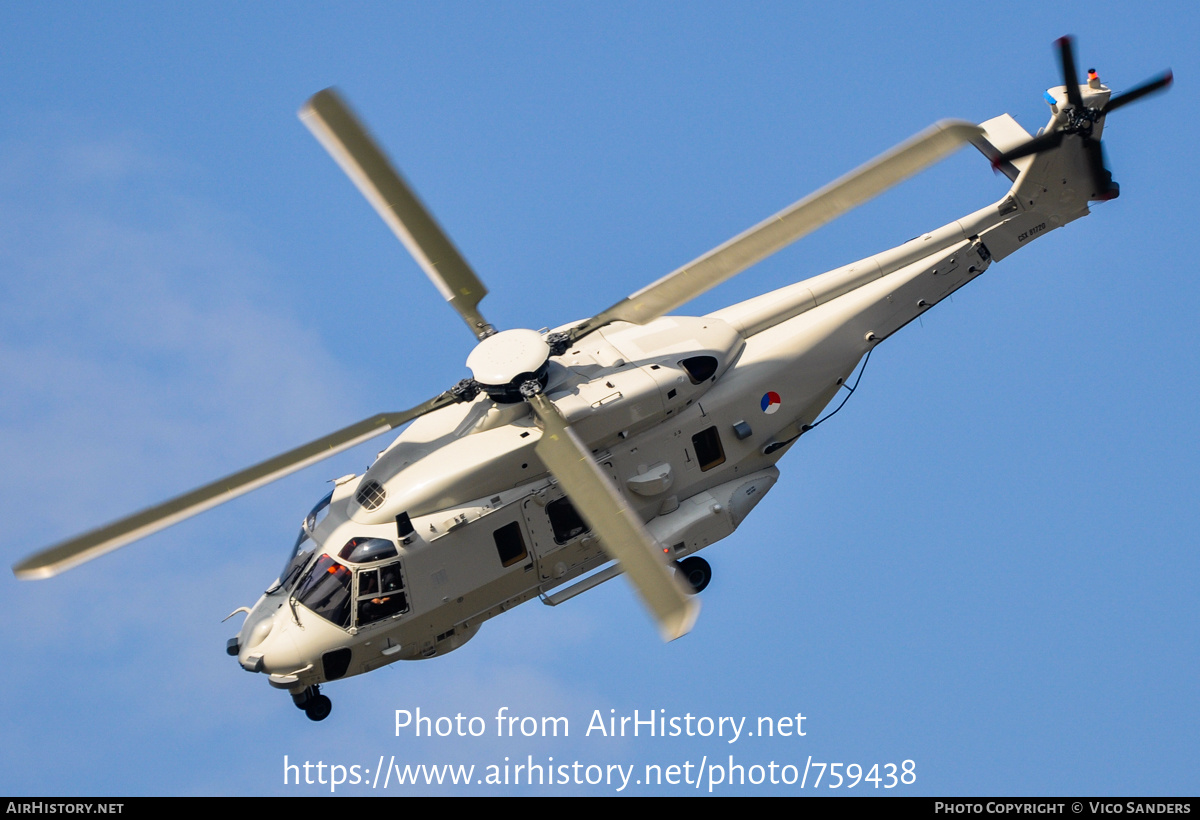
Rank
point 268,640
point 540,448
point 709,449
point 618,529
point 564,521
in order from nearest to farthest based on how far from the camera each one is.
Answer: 1. point 618,529
2. point 540,448
3. point 268,640
4. point 564,521
5. point 709,449

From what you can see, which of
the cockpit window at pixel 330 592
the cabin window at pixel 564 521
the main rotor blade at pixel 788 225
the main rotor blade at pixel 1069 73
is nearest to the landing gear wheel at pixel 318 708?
the cockpit window at pixel 330 592

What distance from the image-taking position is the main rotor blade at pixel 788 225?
24.7 metres

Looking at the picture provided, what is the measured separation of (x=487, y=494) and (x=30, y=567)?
8.26 metres

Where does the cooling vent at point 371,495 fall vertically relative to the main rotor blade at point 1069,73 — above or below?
below

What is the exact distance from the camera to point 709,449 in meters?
28.7

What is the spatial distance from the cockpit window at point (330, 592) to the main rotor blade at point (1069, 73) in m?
17.5

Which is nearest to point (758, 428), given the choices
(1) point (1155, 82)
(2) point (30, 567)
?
(1) point (1155, 82)

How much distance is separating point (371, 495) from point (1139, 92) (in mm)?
17767

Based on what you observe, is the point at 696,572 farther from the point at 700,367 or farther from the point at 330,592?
the point at 330,592

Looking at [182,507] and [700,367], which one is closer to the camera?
[182,507]

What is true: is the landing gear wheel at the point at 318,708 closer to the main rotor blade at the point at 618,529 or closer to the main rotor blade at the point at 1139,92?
the main rotor blade at the point at 618,529

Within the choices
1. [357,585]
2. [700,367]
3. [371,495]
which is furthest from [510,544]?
[700,367]

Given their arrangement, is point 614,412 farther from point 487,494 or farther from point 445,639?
point 445,639

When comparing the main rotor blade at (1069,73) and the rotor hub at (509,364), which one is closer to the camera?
the rotor hub at (509,364)
